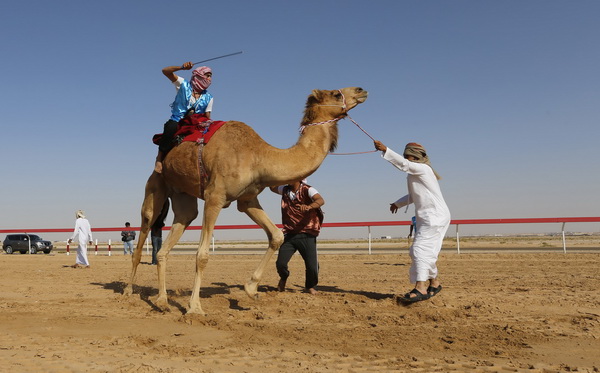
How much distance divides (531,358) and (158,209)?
18.8 feet

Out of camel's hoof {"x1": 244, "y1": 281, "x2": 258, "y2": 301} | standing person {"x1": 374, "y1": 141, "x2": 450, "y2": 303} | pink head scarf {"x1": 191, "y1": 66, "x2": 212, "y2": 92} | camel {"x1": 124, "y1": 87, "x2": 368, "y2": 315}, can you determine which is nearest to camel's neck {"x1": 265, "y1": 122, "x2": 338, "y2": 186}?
camel {"x1": 124, "y1": 87, "x2": 368, "y2": 315}

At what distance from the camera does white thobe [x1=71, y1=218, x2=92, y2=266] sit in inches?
591

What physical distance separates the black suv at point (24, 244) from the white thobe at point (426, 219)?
28652 mm

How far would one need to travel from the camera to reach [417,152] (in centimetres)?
702

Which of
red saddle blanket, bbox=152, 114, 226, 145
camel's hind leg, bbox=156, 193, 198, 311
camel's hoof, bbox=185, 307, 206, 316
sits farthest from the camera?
camel's hind leg, bbox=156, 193, 198, 311

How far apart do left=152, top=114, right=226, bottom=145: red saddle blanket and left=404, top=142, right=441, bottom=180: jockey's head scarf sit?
2.62 meters

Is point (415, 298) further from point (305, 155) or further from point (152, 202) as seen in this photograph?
point (152, 202)

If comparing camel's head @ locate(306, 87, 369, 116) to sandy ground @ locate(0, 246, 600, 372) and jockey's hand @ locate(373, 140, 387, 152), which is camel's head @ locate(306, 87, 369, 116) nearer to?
jockey's hand @ locate(373, 140, 387, 152)

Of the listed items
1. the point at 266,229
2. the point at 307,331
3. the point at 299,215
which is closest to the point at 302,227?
the point at 299,215

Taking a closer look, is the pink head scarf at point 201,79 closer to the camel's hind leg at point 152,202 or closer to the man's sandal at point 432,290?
the camel's hind leg at point 152,202

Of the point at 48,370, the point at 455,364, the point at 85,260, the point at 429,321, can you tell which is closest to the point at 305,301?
the point at 429,321

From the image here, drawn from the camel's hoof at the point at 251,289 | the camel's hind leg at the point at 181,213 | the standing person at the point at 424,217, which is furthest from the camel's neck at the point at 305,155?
the camel's hind leg at the point at 181,213

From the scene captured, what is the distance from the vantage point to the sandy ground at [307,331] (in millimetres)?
3924

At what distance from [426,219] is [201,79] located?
3.68 metres
